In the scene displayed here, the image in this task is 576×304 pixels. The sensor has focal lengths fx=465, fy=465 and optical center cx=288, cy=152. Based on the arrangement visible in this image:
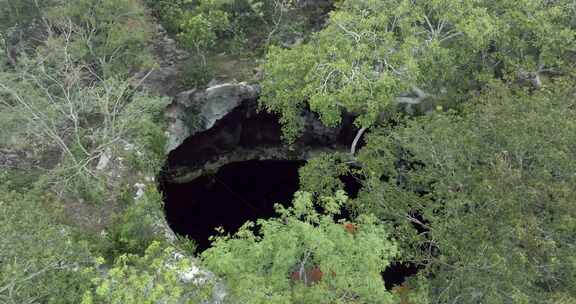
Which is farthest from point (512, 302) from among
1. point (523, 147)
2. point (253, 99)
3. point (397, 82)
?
point (253, 99)

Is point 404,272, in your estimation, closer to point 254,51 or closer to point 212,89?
point 212,89

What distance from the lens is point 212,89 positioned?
2420cm

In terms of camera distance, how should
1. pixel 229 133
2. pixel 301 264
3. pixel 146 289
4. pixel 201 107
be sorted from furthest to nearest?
pixel 229 133, pixel 201 107, pixel 301 264, pixel 146 289

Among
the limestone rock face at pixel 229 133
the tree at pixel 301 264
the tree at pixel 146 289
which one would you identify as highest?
the tree at pixel 146 289

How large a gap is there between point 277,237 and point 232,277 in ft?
5.10

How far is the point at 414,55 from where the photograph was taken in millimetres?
18359

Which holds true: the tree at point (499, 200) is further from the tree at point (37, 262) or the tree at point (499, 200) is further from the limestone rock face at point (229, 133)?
the limestone rock face at point (229, 133)

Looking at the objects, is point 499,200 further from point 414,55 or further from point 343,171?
point 414,55

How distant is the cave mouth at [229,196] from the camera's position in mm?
22859

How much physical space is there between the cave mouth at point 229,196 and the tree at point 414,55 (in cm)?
625

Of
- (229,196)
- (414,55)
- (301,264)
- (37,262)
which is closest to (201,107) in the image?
(229,196)

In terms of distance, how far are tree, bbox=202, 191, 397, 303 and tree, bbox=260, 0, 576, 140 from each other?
5967mm

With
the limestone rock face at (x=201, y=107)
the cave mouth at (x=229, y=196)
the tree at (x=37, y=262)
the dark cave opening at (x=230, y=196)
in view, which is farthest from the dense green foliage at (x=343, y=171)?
the cave mouth at (x=229, y=196)

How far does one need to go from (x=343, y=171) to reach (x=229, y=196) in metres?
8.31
